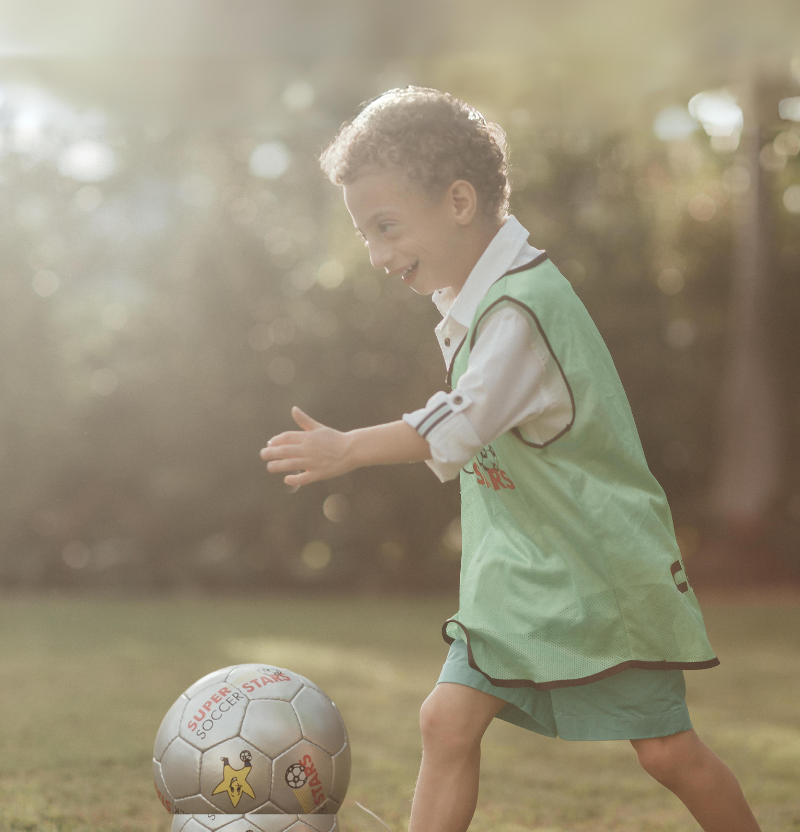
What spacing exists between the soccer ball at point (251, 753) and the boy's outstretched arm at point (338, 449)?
2.31 ft

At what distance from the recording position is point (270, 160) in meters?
9.88

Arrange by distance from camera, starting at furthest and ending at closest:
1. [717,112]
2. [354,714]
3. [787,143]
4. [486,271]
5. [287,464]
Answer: [787,143] → [717,112] → [354,714] → [486,271] → [287,464]

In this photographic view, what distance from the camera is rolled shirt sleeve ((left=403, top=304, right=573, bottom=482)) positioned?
6.12 feet

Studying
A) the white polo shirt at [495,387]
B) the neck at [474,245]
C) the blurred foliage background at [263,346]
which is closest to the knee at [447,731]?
the white polo shirt at [495,387]

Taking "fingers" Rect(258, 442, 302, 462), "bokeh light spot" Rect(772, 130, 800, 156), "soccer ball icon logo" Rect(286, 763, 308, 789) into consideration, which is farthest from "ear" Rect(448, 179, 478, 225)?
"bokeh light spot" Rect(772, 130, 800, 156)

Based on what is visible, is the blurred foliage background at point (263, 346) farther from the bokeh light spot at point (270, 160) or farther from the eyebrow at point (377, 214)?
the eyebrow at point (377, 214)

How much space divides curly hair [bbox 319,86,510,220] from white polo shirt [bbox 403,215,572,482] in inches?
6.4

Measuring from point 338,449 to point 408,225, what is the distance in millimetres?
552

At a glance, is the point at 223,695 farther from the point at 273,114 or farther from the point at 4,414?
the point at 4,414

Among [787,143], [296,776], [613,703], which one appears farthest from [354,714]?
[787,143]

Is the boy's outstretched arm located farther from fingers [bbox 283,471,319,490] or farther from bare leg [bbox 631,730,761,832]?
bare leg [bbox 631,730,761,832]

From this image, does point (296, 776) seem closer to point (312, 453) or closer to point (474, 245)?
point (312, 453)

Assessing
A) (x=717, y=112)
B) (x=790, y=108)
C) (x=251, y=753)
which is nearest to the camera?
(x=251, y=753)

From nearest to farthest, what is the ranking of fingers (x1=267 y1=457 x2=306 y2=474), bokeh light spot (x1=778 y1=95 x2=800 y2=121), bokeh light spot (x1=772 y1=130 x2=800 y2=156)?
1. fingers (x1=267 y1=457 x2=306 y2=474)
2. bokeh light spot (x1=778 y1=95 x2=800 y2=121)
3. bokeh light spot (x1=772 y1=130 x2=800 y2=156)
